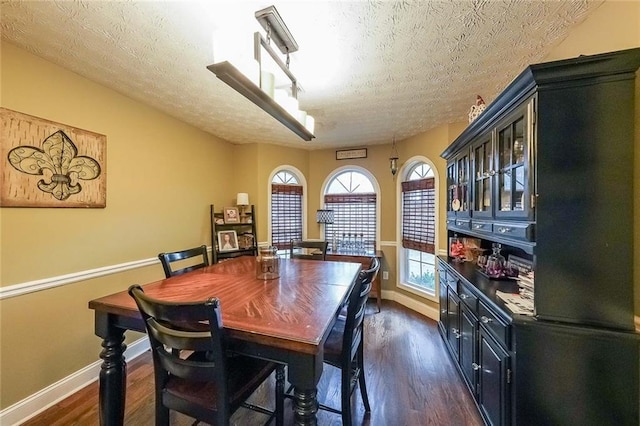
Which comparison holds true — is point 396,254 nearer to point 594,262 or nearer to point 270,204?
point 270,204

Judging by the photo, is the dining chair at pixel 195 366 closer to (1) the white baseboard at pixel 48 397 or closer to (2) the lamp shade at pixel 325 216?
(1) the white baseboard at pixel 48 397

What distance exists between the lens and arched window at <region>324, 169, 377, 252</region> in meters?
4.47

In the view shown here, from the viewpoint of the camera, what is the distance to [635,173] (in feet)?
3.81

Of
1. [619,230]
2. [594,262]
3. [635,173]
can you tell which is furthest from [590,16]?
[594,262]

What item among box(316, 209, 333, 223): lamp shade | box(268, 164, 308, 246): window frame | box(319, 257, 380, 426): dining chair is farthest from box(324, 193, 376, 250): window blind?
box(319, 257, 380, 426): dining chair

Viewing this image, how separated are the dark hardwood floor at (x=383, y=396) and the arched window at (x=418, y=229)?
115 centimetres

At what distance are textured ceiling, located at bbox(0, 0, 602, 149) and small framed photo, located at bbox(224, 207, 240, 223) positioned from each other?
1514mm

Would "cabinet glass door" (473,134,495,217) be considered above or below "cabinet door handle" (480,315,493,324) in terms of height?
above

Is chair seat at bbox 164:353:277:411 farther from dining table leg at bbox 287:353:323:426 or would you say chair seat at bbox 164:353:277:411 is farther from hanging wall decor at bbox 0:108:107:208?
hanging wall decor at bbox 0:108:107:208

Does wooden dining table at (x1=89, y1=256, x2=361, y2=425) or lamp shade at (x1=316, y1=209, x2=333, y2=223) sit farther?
lamp shade at (x1=316, y1=209, x2=333, y2=223)

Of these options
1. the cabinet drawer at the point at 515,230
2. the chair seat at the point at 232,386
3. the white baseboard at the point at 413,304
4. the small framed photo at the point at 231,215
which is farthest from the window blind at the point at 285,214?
the cabinet drawer at the point at 515,230

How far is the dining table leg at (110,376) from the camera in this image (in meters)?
1.45

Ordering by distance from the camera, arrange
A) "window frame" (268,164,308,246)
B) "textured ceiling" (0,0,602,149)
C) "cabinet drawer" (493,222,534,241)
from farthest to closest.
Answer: "window frame" (268,164,308,246), "textured ceiling" (0,0,602,149), "cabinet drawer" (493,222,534,241)

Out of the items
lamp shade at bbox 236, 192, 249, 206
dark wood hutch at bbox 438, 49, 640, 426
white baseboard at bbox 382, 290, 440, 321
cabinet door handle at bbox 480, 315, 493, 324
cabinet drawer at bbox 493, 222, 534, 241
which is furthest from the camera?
lamp shade at bbox 236, 192, 249, 206
